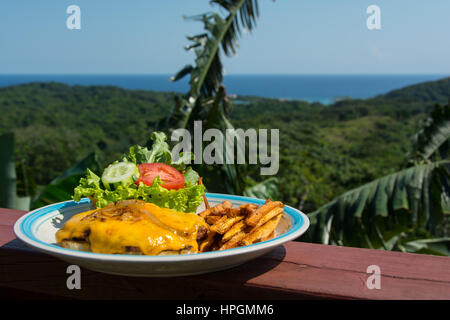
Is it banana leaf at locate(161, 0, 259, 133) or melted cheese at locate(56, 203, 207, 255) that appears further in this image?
banana leaf at locate(161, 0, 259, 133)

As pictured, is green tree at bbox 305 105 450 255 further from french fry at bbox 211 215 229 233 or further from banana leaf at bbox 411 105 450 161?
french fry at bbox 211 215 229 233

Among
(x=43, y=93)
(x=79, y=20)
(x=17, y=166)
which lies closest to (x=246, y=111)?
(x=17, y=166)

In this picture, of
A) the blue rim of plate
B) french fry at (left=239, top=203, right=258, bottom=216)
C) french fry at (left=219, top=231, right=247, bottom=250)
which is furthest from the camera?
french fry at (left=239, top=203, right=258, bottom=216)

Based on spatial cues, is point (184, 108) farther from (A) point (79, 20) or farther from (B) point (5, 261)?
(B) point (5, 261)

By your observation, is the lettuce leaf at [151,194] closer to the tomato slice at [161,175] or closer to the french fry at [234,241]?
the tomato slice at [161,175]

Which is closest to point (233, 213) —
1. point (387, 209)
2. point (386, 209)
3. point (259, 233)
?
point (259, 233)

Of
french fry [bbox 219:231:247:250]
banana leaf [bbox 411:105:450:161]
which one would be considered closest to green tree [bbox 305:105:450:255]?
banana leaf [bbox 411:105:450:161]

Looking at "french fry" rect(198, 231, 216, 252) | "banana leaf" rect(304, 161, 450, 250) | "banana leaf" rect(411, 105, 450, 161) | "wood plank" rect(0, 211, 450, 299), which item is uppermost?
"french fry" rect(198, 231, 216, 252)
